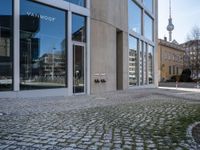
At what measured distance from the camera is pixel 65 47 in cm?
1636

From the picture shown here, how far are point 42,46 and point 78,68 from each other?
293 centimetres

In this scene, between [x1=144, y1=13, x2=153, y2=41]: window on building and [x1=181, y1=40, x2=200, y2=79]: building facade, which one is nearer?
[x1=144, y1=13, x2=153, y2=41]: window on building

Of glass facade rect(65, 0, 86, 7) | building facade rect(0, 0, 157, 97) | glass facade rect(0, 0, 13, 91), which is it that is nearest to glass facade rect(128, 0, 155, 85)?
building facade rect(0, 0, 157, 97)

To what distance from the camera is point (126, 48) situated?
78.2 ft

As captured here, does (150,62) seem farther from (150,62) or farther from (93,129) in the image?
(93,129)

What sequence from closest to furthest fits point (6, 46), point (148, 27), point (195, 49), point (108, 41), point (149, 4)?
point (6, 46) → point (108, 41) → point (148, 27) → point (149, 4) → point (195, 49)

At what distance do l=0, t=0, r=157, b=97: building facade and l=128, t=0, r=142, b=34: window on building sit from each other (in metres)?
0.10

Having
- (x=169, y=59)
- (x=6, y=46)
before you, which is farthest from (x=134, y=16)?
(x=169, y=59)

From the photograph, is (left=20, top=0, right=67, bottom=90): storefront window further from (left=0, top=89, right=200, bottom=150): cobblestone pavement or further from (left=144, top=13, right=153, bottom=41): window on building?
(left=144, top=13, right=153, bottom=41): window on building

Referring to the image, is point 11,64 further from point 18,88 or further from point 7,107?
point 7,107

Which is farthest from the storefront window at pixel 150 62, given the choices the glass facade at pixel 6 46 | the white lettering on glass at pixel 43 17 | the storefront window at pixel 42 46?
the glass facade at pixel 6 46

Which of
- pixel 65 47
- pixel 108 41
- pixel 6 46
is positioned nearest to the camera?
pixel 6 46

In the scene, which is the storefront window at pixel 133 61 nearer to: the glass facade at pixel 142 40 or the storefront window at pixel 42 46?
the glass facade at pixel 142 40

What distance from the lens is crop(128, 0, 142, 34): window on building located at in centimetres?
2548
